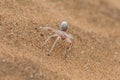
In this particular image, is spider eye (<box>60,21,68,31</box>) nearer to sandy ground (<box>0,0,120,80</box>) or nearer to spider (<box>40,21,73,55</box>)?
spider (<box>40,21,73,55</box>)

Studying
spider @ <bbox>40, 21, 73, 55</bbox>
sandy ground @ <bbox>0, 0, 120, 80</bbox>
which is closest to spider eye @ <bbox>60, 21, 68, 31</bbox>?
spider @ <bbox>40, 21, 73, 55</bbox>

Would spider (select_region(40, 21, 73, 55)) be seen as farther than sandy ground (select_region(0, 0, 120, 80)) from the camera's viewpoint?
Yes

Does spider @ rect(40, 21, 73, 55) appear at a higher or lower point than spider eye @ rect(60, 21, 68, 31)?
lower

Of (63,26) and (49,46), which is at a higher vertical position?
(63,26)

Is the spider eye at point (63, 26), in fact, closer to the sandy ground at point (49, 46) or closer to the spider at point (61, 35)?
the spider at point (61, 35)

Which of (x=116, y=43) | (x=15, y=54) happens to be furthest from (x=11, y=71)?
(x=116, y=43)

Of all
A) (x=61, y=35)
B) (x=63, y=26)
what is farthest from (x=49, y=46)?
(x=63, y=26)

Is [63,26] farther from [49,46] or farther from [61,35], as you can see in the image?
[49,46]

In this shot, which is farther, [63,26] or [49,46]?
[63,26]
